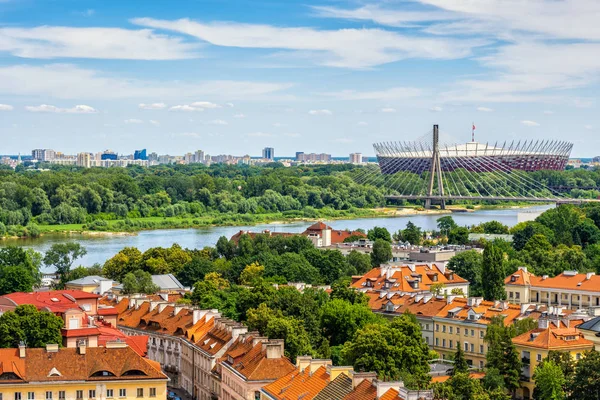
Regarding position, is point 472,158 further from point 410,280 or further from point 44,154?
point 44,154

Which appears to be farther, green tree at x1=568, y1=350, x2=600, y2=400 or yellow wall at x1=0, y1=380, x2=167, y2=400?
green tree at x1=568, y1=350, x2=600, y2=400

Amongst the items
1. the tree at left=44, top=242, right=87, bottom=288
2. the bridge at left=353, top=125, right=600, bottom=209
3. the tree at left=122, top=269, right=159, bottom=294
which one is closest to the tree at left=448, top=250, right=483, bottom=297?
the tree at left=122, top=269, right=159, bottom=294

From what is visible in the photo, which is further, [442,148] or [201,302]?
[442,148]

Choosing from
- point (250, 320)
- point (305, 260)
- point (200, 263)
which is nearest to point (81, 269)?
point (200, 263)

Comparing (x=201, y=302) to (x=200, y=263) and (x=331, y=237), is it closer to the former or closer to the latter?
(x=200, y=263)

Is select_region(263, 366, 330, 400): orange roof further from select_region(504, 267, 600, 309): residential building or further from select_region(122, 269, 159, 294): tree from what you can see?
select_region(504, 267, 600, 309): residential building

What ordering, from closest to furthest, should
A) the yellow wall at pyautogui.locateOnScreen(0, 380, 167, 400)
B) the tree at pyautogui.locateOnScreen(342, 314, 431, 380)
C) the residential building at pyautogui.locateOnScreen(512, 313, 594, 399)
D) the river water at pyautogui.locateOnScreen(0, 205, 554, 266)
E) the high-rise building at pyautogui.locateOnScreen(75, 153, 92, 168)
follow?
the yellow wall at pyautogui.locateOnScreen(0, 380, 167, 400) < the tree at pyautogui.locateOnScreen(342, 314, 431, 380) < the residential building at pyautogui.locateOnScreen(512, 313, 594, 399) < the river water at pyautogui.locateOnScreen(0, 205, 554, 266) < the high-rise building at pyautogui.locateOnScreen(75, 153, 92, 168)
